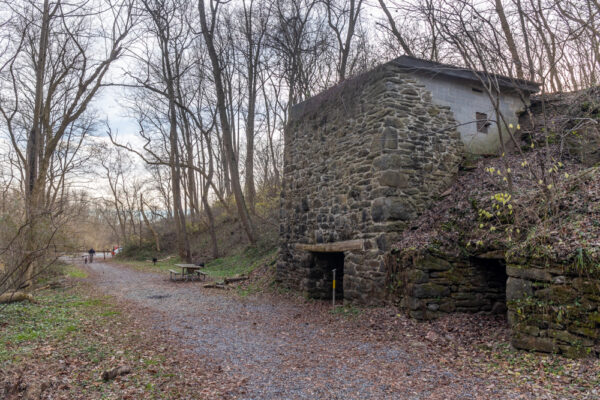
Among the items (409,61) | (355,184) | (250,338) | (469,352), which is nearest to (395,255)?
(355,184)

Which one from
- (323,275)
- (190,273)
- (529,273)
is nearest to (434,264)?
(529,273)

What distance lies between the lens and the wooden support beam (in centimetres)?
875

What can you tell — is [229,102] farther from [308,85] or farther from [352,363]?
[352,363]

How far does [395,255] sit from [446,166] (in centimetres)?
244

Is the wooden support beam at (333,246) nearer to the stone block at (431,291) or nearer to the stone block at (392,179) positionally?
the stone block at (392,179)

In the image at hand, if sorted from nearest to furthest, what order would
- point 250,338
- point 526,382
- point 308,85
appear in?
point 526,382, point 250,338, point 308,85

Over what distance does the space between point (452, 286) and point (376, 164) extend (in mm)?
2912

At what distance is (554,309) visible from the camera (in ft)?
16.2

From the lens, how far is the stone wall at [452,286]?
6.88 m

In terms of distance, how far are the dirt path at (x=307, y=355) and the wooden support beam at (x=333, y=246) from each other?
1.40 m

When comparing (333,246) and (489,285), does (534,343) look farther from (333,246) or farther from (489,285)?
(333,246)

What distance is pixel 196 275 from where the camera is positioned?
54.2 ft

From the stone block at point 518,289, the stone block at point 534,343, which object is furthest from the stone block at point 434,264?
the stone block at point 534,343

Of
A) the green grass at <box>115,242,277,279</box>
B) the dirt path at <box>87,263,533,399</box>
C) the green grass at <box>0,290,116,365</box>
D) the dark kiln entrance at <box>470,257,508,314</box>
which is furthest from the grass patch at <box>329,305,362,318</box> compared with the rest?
the green grass at <box>115,242,277,279</box>
